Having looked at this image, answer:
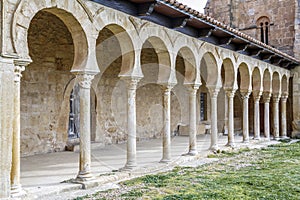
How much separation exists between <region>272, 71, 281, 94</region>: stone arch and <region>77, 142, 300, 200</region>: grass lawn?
24.3ft

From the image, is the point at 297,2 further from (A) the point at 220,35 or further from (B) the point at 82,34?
(B) the point at 82,34

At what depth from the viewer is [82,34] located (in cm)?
643

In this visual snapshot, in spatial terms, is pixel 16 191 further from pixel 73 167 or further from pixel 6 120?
pixel 73 167

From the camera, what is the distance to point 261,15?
1961 cm

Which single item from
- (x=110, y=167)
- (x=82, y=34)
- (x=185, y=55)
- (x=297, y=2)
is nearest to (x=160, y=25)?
(x=185, y=55)

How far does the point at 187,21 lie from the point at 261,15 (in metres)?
12.3

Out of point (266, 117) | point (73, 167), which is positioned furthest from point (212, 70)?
point (73, 167)

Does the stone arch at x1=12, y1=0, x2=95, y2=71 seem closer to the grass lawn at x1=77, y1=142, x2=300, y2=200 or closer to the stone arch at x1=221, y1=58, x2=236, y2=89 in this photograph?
the grass lawn at x1=77, y1=142, x2=300, y2=200

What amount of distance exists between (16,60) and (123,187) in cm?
308

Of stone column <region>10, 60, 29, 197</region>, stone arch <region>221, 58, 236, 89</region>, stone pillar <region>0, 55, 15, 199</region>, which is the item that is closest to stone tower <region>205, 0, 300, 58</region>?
stone arch <region>221, 58, 236, 89</region>

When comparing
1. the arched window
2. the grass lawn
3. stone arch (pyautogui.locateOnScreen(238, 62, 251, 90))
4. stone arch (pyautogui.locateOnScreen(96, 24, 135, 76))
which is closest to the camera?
the grass lawn

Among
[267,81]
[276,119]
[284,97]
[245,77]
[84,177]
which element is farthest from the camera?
[284,97]

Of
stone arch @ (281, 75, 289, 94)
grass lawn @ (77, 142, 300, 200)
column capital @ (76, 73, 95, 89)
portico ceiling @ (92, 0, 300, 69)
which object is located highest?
portico ceiling @ (92, 0, 300, 69)

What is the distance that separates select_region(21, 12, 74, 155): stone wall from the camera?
31.0ft
